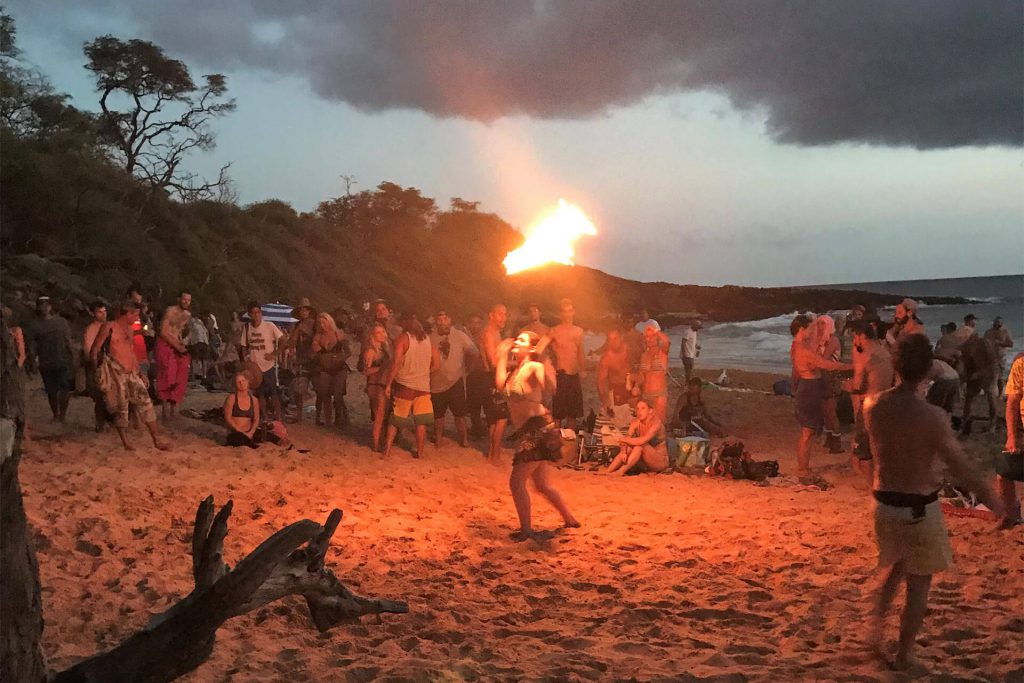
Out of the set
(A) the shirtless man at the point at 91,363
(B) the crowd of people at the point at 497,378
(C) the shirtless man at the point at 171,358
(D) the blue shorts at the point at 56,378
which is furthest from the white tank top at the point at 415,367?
(D) the blue shorts at the point at 56,378

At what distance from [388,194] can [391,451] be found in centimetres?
4792

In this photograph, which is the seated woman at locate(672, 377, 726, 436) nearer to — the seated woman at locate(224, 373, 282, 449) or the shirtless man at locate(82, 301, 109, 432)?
the seated woman at locate(224, 373, 282, 449)

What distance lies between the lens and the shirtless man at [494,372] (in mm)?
9570

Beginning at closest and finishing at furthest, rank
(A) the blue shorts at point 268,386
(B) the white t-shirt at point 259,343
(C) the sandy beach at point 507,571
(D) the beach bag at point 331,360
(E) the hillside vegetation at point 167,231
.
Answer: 1. (C) the sandy beach at point 507,571
2. (B) the white t-shirt at point 259,343
3. (A) the blue shorts at point 268,386
4. (D) the beach bag at point 331,360
5. (E) the hillside vegetation at point 167,231

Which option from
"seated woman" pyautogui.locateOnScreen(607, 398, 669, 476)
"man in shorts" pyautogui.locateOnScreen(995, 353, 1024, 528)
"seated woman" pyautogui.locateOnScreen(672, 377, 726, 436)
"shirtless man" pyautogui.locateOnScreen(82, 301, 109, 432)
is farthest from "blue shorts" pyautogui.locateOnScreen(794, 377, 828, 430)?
"shirtless man" pyautogui.locateOnScreen(82, 301, 109, 432)

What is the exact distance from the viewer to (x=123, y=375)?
8656 mm

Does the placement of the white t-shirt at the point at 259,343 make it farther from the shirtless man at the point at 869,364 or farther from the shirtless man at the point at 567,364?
the shirtless man at the point at 869,364

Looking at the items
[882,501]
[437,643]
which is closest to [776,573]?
[882,501]

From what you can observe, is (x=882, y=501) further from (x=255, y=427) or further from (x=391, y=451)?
(x=255, y=427)

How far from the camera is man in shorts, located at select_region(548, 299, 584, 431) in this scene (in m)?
10.2

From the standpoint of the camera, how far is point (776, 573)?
223 inches

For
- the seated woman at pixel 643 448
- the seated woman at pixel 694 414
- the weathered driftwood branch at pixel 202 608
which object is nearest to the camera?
the weathered driftwood branch at pixel 202 608

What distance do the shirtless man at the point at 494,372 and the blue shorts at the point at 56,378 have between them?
17.0 ft

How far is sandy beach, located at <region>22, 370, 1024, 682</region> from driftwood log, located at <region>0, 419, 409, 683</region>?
74cm
